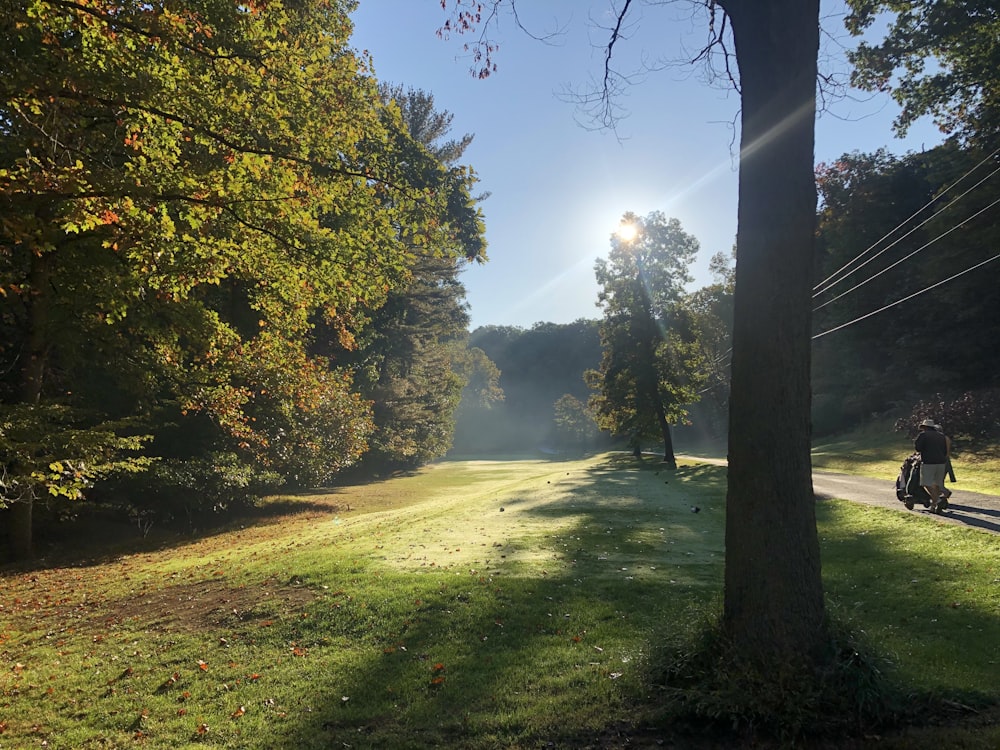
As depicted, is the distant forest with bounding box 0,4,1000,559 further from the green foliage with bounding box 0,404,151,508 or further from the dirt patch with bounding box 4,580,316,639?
the dirt patch with bounding box 4,580,316,639

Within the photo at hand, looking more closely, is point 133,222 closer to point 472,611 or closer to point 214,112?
point 214,112

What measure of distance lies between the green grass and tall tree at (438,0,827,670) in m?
0.69

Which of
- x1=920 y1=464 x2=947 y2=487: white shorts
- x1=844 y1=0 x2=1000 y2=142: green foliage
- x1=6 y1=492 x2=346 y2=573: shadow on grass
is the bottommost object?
x1=6 y1=492 x2=346 y2=573: shadow on grass

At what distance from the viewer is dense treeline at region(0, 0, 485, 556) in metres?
7.20

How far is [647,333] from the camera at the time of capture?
34.5 metres

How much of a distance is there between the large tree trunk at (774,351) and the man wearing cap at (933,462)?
955cm

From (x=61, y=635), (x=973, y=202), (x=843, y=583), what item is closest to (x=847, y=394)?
(x=973, y=202)

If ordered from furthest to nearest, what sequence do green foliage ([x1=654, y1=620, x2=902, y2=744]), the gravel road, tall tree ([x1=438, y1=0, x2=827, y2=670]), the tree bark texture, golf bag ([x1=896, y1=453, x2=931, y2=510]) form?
golf bag ([x1=896, y1=453, x2=931, y2=510]), the tree bark texture, the gravel road, tall tree ([x1=438, y1=0, x2=827, y2=670]), green foliage ([x1=654, y1=620, x2=902, y2=744])

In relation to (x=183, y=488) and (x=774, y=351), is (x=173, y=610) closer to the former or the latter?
(x=774, y=351)

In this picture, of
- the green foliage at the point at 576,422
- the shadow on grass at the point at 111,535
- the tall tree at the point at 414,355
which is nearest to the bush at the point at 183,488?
the shadow on grass at the point at 111,535

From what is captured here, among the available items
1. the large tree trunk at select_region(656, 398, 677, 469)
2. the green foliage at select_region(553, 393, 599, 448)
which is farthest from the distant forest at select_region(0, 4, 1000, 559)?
the green foliage at select_region(553, 393, 599, 448)

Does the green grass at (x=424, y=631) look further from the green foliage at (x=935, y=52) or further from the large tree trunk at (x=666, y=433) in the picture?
the large tree trunk at (x=666, y=433)

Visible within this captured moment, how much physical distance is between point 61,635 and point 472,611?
5.31 m

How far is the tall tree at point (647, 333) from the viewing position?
34.1m
